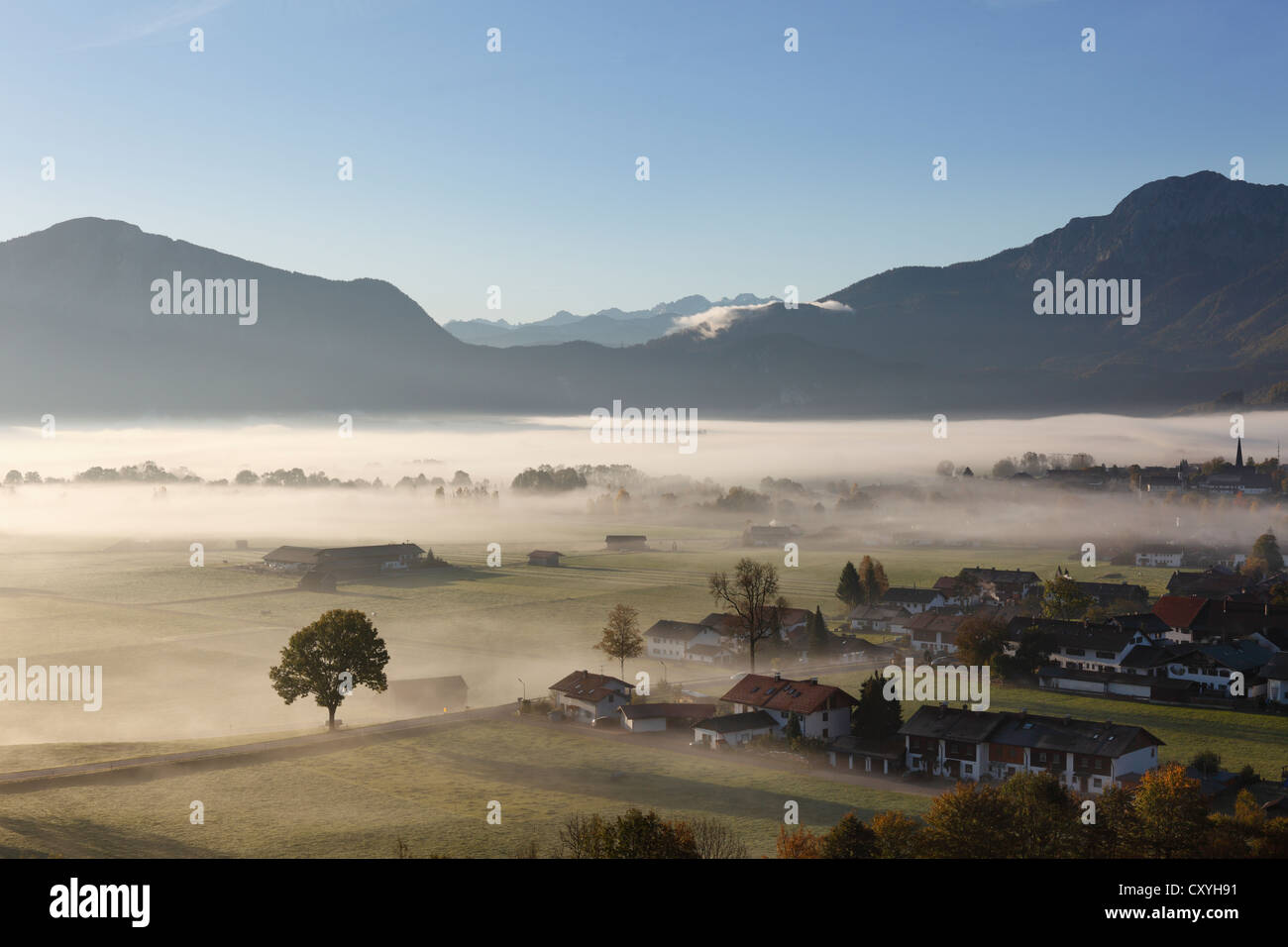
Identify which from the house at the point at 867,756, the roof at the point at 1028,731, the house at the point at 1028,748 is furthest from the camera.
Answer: the house at the point at 867,756

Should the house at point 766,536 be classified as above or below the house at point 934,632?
above

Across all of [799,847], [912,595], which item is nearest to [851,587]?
[912,595]

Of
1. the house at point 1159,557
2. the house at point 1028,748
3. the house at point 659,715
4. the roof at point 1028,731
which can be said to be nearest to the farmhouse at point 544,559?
the house at point 659,715

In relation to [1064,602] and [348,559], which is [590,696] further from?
[348,559]

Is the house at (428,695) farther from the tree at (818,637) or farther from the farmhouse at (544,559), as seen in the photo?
the farmhouse at (544,559)

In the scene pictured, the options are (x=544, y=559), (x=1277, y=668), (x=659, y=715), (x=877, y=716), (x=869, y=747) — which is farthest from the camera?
(x=544, y=559)

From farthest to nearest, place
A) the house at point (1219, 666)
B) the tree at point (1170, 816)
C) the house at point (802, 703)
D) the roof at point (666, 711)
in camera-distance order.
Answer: the house at point (1219, 666) → the roof at point (666, 711) → the house at point (802, 703) → the tree at point (1170, 816)
